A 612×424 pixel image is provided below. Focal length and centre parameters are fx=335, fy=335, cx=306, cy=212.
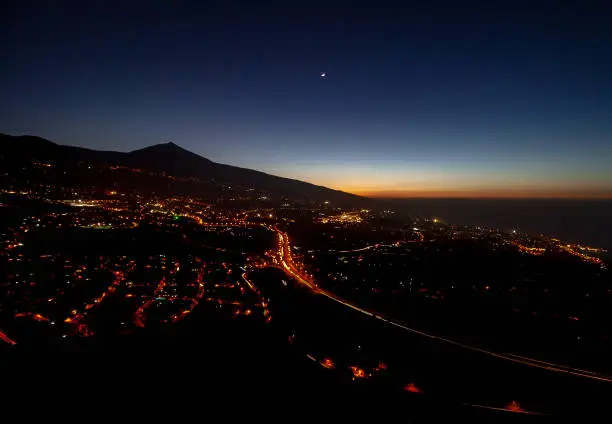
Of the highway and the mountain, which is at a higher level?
the mountain

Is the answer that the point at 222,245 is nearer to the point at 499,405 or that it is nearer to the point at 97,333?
the point at 97,333

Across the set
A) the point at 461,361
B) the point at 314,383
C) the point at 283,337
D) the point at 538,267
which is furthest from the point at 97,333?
the point at 538,267

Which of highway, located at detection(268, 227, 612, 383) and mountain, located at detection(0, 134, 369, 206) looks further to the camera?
mountain, located at detection(0, 134, 369, 206)

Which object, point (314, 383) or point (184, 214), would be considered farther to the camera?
point (184, 214)

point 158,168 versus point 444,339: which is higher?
point 158,168

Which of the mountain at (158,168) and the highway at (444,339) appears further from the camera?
the mountain at (158,168)

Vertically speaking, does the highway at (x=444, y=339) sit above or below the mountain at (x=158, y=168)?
below

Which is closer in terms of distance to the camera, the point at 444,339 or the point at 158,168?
the point at 444,339

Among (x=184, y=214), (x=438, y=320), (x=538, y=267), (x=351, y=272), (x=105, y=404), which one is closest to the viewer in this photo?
(x=105, y=404)
